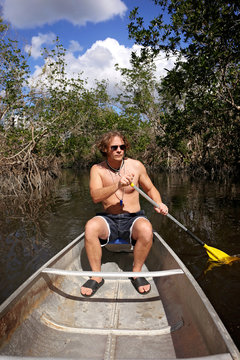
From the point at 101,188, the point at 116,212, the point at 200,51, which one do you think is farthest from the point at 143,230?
the point at 200,51

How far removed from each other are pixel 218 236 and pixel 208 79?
12.9ft

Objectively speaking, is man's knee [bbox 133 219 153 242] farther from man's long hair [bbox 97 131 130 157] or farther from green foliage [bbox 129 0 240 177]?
green foliage [bbox 129 0 240 177]

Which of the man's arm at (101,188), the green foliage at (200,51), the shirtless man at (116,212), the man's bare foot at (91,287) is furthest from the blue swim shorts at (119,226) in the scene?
the green foliage at (200,51)

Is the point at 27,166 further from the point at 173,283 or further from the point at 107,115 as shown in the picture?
the point at 107,115

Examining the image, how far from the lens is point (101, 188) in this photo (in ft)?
9.21

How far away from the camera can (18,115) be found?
40.6ft

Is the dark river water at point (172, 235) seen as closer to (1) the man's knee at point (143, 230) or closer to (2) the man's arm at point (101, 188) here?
(1) the man's knee at point (143, 230)

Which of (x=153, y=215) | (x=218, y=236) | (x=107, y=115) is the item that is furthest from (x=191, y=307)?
(x=107, y=115)

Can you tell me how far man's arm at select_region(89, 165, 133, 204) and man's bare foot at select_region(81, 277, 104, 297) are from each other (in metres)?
0.86

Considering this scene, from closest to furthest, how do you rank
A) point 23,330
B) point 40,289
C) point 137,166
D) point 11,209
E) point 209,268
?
point 23,330
point 40,289
point 137,166
point 209,268
point 11,209

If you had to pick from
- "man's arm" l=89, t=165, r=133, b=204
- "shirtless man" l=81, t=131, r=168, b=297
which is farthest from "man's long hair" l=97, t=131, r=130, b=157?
"man's arm" l=89, t=165, r=133, b=204

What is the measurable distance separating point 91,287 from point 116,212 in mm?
915

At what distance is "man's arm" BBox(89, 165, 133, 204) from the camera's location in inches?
103

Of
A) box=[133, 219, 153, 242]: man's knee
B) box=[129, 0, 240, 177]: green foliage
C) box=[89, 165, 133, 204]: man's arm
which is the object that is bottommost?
box=[133, 219, 153, 242]: man's knee
